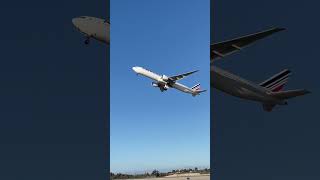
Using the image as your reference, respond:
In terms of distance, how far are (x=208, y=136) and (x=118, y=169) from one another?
3.99ft
